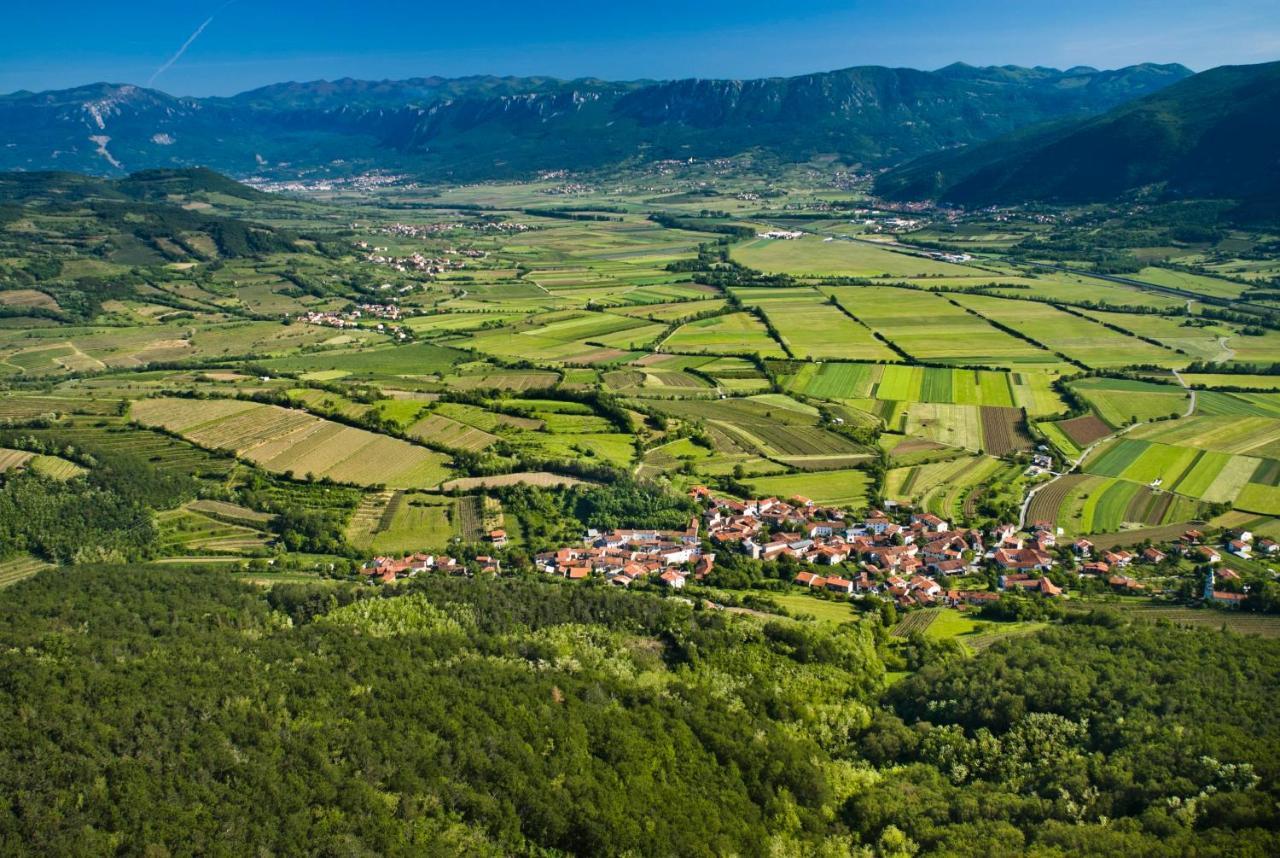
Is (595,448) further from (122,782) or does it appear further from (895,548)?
(122,782)

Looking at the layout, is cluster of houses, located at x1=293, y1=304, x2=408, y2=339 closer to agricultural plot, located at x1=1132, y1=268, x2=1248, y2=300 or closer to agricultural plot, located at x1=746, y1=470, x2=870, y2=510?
agricultural plot, located at x1=746, y1=470, x2=870, y2=510

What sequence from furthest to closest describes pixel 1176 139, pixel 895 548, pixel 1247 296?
pixel 1176 139, pixel 1247 296, pixel 895 548

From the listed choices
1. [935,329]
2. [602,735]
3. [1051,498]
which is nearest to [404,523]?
[602,735]

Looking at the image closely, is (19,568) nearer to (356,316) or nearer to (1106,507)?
(1106,507)

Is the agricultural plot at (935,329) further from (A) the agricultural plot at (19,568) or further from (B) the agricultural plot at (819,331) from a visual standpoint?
(A) the agricultural plot at (19,568)

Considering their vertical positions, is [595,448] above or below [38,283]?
below

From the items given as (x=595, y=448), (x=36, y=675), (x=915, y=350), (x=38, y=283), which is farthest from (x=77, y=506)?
(x=38, y=283)

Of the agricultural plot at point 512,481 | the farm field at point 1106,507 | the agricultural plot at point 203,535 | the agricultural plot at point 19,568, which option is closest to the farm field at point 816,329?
the farm field at point 1106,507
